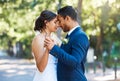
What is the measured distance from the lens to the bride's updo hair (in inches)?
231

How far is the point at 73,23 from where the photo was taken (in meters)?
5.41

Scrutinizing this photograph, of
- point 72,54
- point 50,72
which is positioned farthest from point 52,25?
point 72,54

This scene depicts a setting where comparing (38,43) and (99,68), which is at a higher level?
(38,43)

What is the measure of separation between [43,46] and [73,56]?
724mm

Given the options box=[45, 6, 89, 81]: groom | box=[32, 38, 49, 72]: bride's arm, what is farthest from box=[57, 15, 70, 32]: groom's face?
box=[32, 38, 49, 72]: bride's arm

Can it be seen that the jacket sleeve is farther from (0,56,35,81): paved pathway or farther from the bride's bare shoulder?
(0,56,35,81): paved pathway

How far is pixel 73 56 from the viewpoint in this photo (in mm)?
5121

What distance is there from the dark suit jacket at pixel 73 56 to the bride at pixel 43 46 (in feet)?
1.17

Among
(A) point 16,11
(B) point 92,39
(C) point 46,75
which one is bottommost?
(B) point 92,39

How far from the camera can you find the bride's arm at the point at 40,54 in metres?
5.61

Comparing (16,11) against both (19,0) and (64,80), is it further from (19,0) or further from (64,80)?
(64,80)

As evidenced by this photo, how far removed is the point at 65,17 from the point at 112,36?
3970cm

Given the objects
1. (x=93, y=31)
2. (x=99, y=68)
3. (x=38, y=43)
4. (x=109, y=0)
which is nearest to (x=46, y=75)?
(x=38, y=43)

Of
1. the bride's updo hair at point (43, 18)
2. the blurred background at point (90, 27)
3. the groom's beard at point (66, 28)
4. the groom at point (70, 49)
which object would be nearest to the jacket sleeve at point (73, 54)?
the groom at point (70, 49)
